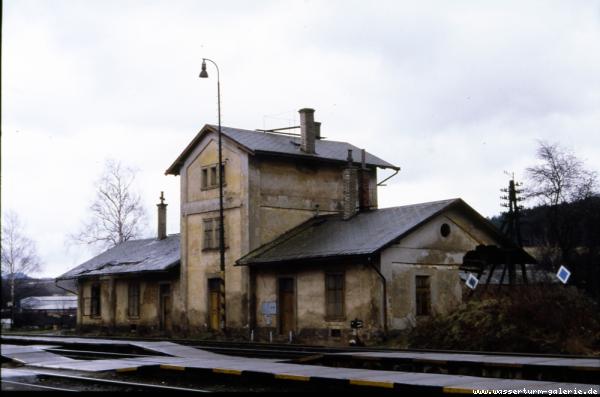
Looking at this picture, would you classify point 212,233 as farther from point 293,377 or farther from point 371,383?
point 371,383

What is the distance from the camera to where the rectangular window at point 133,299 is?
38219 mm

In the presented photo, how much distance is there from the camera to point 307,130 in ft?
109

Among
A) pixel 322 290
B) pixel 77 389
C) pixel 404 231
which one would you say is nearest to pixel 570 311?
pixel 404 231

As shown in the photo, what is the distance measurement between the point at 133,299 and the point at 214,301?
23.7 ft

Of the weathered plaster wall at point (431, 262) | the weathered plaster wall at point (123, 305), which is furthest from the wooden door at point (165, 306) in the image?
the weathered plaster wall at point (431, 262)

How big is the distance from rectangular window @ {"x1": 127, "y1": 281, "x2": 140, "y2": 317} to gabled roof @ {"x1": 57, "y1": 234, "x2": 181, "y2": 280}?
992 millimetres

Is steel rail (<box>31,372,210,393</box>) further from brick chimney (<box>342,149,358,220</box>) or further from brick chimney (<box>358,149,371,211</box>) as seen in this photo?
brick chimney (<box>358,149,371,211</box>)

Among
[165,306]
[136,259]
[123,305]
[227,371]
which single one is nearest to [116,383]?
[227,371]

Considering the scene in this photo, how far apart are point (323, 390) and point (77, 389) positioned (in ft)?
12.5

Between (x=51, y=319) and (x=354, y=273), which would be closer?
(x=354, y=273)

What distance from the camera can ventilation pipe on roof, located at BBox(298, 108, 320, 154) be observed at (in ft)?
109

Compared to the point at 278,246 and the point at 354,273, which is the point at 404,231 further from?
the point at 278,246

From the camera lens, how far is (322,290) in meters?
27.7

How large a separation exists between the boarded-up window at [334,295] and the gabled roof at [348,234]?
1.03 m
